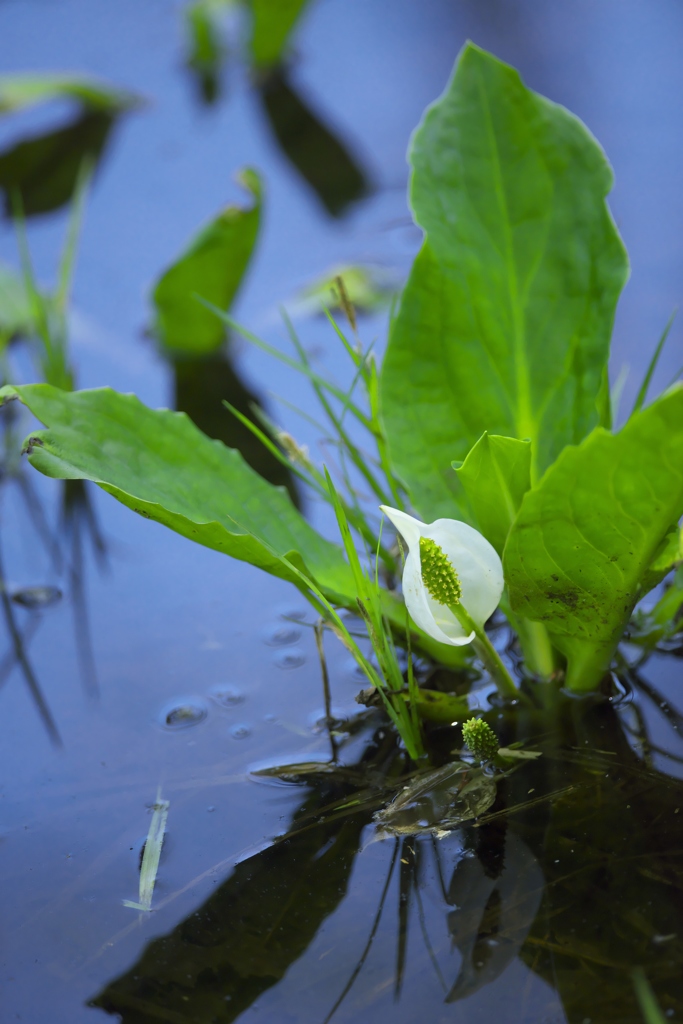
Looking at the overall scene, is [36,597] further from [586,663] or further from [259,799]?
[586,663]

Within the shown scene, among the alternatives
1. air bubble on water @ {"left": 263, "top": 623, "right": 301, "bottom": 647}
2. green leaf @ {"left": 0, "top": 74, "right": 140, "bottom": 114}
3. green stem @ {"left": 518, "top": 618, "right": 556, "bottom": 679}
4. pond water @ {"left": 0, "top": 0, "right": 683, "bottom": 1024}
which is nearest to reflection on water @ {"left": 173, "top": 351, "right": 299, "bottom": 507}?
pond water @ {"left": 0, "top": 0, "right": 683, "bottom": 1024}

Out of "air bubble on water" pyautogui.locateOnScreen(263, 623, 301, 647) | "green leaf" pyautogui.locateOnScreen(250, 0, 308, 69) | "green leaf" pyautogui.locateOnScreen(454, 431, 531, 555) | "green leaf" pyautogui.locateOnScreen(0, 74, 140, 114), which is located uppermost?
"green leaf" pyautogui.locateOnScreen(250, 0, 308, 69)

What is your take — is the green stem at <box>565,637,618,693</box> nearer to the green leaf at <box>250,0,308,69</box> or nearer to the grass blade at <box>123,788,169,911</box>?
the grass blade at <box>123,788,169,911</box>

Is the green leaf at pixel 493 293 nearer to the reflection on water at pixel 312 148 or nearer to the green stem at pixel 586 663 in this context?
the green stem at pixel 586 663

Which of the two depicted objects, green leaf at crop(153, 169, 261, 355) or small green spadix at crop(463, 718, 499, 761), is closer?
small green spadix at crop(463, 718, 499, 761)

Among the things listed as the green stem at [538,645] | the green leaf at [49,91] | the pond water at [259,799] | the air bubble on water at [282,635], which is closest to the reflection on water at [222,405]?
Result: the pond water at [259,799]

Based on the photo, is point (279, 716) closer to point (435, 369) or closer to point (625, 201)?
point (435, 369)

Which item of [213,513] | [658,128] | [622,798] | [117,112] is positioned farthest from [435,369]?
[117,112]
